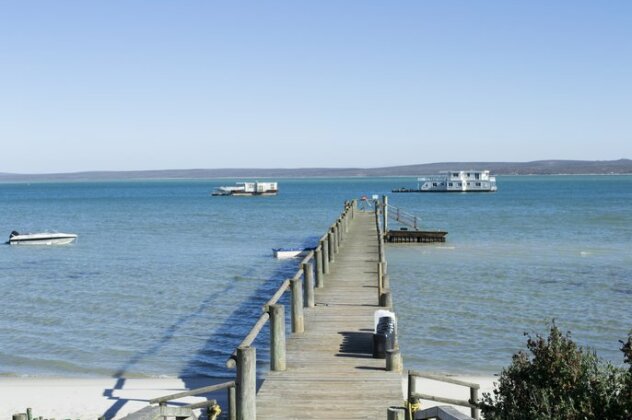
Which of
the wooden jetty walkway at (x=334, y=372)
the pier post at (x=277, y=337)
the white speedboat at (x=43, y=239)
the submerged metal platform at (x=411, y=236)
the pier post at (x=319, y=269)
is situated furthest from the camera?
the white speedboat at (x=43, y=239)

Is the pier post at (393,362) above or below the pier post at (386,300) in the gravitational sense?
Answer: below

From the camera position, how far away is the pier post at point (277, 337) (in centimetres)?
1115

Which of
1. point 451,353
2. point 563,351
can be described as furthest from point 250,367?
point 451,353

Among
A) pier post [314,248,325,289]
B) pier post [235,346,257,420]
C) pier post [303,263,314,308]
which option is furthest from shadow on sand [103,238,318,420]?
pier post [235,346,257,420]

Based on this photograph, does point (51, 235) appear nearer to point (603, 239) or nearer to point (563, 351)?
point (603, 239)

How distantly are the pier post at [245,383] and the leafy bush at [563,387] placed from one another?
9.23 feet

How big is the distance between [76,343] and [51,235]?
35297mm

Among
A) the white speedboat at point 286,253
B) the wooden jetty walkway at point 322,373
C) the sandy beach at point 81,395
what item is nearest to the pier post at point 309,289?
the wooden jetty walkway at point 322,373

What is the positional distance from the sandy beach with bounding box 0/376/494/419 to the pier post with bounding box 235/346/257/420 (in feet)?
21.4

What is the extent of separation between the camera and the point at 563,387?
6910mm

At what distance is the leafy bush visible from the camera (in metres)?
6.29

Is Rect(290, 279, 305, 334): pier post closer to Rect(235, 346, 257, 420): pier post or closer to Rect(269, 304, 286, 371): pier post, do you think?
Rect(269, 304, 286, 371): pier post

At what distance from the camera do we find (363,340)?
13.4 meters

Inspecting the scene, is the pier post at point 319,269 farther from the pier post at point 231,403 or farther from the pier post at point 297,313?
the pier post at point 231,403
